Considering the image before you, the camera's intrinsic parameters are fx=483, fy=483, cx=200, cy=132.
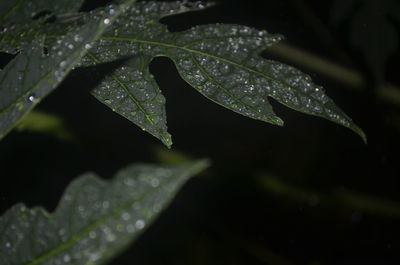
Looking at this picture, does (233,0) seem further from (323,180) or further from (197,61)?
(197,61)

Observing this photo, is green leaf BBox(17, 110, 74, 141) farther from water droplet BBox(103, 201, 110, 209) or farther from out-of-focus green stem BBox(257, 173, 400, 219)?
water droplet BBox(103, 201, 110, 209)

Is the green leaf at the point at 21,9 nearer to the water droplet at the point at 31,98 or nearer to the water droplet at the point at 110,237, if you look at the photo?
the water droplet at the point at 31,98

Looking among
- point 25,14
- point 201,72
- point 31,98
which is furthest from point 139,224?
point 25,14

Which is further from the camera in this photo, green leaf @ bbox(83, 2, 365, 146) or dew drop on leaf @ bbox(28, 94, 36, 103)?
green leaf @ bbox(83, 2, 365, 146)

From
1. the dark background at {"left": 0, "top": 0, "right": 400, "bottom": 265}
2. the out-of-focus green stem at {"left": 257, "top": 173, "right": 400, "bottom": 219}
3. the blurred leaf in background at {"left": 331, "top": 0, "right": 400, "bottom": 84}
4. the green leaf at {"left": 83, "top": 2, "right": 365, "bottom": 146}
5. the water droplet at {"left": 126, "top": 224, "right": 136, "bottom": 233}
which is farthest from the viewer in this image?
the out-of-focus green stem at {"left": 257, "top": 173, "right": 400, "bottom": 219}

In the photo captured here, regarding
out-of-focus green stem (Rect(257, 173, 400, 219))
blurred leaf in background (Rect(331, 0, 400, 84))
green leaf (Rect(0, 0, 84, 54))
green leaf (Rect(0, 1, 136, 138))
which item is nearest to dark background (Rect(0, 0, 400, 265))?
out-of-focus green stem (Rect(257, 173, 400, 219))

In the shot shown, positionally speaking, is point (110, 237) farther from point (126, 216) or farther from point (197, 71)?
point (197, 71)
